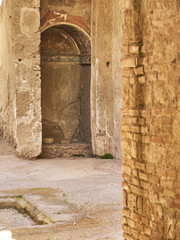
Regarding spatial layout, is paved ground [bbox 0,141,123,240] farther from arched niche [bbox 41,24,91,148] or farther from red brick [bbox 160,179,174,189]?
arched niche [bbox 41,24,91,148]

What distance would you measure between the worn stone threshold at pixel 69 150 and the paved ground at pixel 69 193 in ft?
1.70

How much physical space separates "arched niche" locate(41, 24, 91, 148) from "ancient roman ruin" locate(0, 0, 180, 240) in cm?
3

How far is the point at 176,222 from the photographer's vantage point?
8.95 feet

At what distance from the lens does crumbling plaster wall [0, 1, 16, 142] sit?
10.1m

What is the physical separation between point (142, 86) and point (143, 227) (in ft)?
3.27

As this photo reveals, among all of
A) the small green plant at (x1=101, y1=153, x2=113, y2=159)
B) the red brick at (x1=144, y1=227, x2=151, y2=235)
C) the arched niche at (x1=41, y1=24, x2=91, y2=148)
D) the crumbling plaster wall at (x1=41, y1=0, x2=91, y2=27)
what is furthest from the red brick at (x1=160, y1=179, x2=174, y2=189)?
the arched niche at (x1=41, y1=24, x2=91, y2=148)

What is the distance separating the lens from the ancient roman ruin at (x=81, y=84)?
3148 mm

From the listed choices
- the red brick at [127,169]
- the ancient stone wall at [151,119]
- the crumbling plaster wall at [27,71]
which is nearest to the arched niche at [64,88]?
the crumbling plaster wall at [27,71]

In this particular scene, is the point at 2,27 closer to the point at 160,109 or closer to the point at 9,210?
the point at 9,210

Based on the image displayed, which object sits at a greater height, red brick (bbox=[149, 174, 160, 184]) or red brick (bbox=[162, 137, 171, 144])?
red brick (bbox=[162, 137, 171, 144])

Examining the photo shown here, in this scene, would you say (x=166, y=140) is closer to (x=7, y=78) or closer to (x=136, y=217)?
(x=136, y=217)

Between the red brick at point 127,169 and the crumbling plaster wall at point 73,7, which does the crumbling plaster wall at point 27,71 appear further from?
the red brick at point 127,169

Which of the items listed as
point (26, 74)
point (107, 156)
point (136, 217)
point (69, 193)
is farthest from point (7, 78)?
point (136, 217)

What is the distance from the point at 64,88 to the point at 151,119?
27.2 feet
